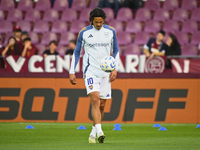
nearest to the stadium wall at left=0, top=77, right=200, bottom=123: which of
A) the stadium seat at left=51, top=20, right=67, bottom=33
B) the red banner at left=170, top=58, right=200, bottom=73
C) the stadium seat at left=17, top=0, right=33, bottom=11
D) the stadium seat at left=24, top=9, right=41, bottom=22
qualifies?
the red banner at left=170, top=58, right=200, bottom=73

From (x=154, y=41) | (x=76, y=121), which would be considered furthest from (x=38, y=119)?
(x=154, y=41)

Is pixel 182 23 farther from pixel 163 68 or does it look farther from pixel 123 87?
pixel 123 87

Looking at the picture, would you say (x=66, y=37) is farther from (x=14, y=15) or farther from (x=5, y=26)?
(x=14, y=15)

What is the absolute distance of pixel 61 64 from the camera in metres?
12.3

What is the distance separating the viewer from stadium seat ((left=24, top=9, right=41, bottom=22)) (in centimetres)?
1791

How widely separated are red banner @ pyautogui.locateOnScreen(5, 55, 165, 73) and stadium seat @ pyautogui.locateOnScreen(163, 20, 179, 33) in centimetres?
483

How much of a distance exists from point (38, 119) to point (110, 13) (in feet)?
23.2

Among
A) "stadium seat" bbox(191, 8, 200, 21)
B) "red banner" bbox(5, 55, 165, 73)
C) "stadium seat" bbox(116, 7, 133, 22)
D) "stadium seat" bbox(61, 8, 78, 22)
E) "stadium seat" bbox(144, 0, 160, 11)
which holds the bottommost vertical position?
"red banner" bbox(5, 55, 165, 73)

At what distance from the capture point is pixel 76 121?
457 inches

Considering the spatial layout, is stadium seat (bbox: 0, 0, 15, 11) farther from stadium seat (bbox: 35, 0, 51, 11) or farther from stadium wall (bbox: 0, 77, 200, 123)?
stadium wall (bbox: 0, 77, 200, 123)

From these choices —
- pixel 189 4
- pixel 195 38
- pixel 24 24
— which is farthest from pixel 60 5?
pixel 195 38

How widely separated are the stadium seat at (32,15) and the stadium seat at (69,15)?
3.64 feet

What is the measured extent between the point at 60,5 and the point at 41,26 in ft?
4.95

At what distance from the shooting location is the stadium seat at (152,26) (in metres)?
16.7
